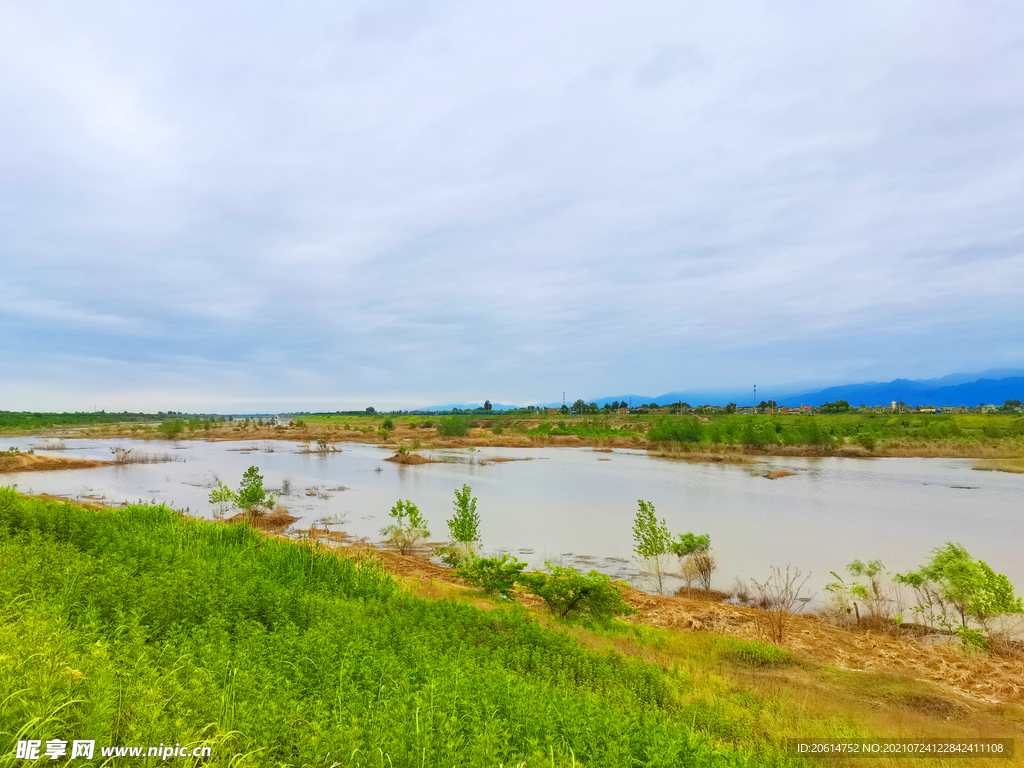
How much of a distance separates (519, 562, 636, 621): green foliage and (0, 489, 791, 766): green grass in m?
1.59

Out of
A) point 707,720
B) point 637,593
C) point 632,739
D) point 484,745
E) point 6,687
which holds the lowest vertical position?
point 637,593

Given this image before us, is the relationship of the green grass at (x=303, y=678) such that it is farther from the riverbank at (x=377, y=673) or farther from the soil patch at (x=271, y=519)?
the soil patch at (x=271, y=519)

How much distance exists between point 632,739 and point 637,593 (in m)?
11.8

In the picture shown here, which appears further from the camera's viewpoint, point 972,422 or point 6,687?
point 972,422

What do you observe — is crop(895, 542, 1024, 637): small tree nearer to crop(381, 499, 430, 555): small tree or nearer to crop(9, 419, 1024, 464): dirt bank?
crop(381, 499, 430, 555): small tree

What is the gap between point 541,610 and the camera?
41.7 feet

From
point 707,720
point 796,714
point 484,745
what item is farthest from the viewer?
point 796,714

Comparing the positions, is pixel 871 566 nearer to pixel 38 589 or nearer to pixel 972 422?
pixel 38 589

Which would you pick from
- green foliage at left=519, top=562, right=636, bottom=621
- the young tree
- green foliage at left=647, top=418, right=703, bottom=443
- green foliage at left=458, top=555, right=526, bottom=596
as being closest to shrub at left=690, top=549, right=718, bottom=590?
the young tree

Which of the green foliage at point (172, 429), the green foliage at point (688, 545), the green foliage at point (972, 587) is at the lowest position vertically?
the green foliage at point (688, 545)

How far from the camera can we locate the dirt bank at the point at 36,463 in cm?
4138

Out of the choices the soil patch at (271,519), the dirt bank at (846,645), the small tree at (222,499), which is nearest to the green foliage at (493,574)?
the dirt bank at (846,645)

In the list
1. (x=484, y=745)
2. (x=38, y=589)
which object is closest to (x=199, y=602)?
(x=38, y=589)

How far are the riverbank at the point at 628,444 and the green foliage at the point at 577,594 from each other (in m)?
50.9
